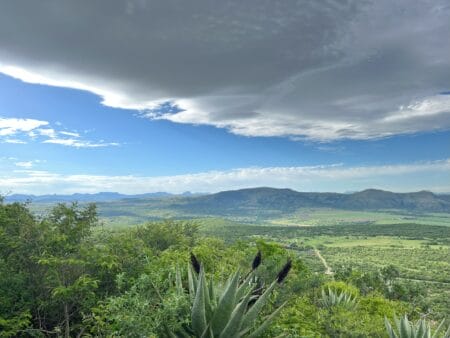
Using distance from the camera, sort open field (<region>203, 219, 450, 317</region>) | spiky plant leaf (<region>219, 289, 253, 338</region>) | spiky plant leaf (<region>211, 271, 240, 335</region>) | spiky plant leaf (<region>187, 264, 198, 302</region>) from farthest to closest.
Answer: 1. open field (<region>203, 219, 450, 317</region>)
2. spiky plant leaf (<region>187, 264, 198, 302</region>)
3. spiky plant leaf (<region>211, 271, 240, 335</region>)
4. spiky plant leaf (<region>219, 289, 253, 338</region>)

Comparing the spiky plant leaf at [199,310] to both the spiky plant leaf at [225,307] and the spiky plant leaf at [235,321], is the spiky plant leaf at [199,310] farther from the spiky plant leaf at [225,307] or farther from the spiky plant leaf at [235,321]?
the spiky plant leaf at [235,321]

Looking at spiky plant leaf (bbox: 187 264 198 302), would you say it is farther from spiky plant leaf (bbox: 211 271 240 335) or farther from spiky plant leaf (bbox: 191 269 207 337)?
spiky plant leaf (bbox: 211 271 240 335)

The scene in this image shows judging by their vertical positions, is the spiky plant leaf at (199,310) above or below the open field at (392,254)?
above

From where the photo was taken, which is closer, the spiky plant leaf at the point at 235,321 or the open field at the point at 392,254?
the spiky plant leaf at the point at 235,321

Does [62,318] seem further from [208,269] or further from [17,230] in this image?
[208,269]

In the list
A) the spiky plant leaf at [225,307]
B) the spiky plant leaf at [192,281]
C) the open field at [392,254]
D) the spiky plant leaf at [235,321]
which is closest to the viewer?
the spiky plant leaf at [235,321]

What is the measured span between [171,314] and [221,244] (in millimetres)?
30217

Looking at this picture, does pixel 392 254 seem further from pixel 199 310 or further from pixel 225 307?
pixel 199 310

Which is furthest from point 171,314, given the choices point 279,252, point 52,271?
point 279,252

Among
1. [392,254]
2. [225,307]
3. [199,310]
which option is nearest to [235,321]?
[225,307]

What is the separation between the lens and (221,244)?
1455 inches

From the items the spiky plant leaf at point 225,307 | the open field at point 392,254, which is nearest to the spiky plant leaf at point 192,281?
the spiky plant leaf at point 225,307

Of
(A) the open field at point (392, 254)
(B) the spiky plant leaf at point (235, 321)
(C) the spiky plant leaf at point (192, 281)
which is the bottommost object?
(A) the open field at point (392, 254)

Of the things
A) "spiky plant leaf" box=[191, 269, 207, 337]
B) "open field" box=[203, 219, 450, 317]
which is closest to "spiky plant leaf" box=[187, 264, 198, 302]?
"spiky plant leaf" box=[191, 269, 207, 337]
